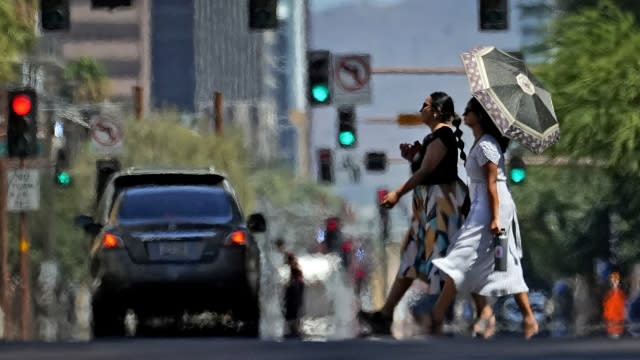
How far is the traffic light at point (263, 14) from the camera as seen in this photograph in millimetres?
30969

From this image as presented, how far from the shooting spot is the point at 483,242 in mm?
15867

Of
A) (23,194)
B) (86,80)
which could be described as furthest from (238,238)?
(86,80)

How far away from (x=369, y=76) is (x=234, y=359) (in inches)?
1323

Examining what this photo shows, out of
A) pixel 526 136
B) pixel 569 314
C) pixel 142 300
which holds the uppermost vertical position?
pixel 526 136

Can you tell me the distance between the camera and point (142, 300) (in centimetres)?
2114

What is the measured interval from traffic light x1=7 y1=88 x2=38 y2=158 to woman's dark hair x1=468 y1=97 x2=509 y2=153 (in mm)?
13454

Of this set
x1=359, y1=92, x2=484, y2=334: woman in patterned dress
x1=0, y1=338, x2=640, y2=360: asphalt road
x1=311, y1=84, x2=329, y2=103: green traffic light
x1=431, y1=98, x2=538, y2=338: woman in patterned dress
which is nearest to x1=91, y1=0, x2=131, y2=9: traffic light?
x1=311, y1=84, x2=329, y2=103: green traffic light

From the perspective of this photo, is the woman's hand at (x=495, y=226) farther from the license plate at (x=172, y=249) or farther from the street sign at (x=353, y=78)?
the street sign at (x=353, y=78)

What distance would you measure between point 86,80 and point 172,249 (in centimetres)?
9692

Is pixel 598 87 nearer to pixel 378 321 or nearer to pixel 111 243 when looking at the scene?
pixel 111 243

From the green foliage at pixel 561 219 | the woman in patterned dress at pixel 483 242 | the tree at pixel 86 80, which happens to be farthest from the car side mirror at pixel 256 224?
the tree at pixel 86 80

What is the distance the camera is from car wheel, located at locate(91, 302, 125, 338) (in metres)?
21.1

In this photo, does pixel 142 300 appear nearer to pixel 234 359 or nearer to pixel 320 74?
pixel 234 359

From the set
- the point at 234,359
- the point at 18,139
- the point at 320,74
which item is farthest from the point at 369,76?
the point at 234,359
